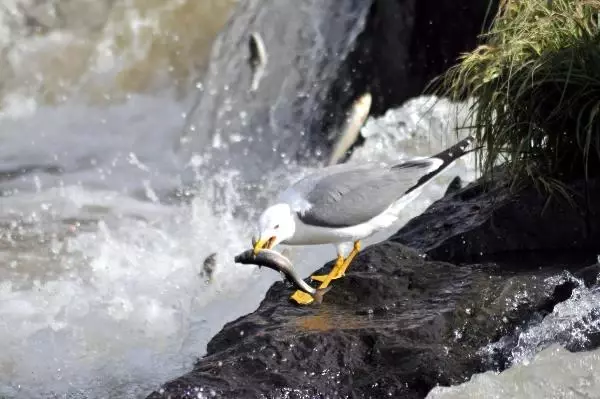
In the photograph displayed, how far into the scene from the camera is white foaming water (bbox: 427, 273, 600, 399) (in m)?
3.53

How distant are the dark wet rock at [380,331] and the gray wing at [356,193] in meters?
0.20

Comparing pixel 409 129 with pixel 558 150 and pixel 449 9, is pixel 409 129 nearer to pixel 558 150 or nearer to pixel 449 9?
pixel 449 9

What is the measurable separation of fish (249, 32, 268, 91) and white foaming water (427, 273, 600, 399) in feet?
17.0

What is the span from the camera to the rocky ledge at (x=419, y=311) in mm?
3494

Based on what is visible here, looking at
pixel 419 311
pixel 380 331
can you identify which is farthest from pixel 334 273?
pixel 380 331

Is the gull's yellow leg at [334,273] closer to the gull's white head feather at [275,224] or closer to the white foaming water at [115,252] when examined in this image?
the gull's white head feather at [275,224]

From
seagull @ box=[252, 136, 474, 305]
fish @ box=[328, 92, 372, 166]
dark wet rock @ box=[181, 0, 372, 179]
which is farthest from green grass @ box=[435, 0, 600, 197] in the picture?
dark wet rock @ box=[181, 0, 372, 179]

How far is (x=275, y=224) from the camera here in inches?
162

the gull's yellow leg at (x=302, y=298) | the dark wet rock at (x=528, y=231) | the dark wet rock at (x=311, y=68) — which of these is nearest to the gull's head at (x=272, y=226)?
the gull's yellow leg at (x=302, y=298)

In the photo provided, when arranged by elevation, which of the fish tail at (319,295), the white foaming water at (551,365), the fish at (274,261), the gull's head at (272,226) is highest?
the gull's head at (272,226)

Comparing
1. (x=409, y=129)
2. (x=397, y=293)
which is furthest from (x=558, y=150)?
(x=409, y=129)

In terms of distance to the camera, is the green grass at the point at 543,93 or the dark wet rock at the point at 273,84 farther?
the dark wet rock at the point at 273,84

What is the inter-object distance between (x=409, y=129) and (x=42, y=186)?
3.00 metres

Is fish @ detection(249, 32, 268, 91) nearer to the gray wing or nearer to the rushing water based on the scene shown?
the rushing water
